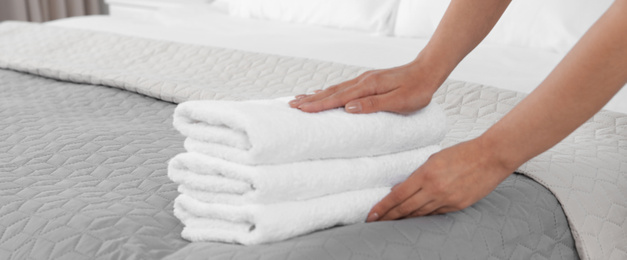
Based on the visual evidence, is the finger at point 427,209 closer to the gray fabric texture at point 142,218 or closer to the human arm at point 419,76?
the gray fabric texture at point 142,218

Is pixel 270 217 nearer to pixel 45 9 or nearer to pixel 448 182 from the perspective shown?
pixel 448 182

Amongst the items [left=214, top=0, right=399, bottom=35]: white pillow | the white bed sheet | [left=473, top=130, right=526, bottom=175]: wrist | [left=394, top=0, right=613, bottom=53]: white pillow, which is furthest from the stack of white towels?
[left=214, top=0, right=399, bottom=35]: white pillow

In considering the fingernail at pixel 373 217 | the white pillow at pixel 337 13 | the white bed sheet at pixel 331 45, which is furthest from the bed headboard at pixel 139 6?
the fingernail at pixel 373 217

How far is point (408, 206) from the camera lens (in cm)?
82

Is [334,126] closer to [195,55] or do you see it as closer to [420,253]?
[420,253]

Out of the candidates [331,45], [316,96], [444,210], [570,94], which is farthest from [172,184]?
[331,45]

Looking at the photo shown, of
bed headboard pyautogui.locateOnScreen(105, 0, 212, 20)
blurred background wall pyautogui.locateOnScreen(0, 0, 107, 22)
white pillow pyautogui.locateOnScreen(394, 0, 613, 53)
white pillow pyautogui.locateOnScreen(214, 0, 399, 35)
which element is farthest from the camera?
blurred background wall pyautogui.locateOnScreen(0, 0, 107, 22)

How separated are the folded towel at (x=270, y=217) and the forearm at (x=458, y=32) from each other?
27 centimetres

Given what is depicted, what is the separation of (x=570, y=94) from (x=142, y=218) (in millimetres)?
521

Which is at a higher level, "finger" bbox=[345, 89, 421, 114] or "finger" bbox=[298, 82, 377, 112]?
"finger" bbox=[298, 82, 377, 112]

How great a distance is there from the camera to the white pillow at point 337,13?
238 cm

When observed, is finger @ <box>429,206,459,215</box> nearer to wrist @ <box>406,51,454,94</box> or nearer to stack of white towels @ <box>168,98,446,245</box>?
stack of white towels @ <box>168,98,446,245</box>

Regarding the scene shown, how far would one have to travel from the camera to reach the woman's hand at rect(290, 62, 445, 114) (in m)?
0.83

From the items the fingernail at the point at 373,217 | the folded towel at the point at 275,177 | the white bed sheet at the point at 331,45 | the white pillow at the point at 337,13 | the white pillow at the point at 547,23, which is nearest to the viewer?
the folded towel at the point at 275,177
